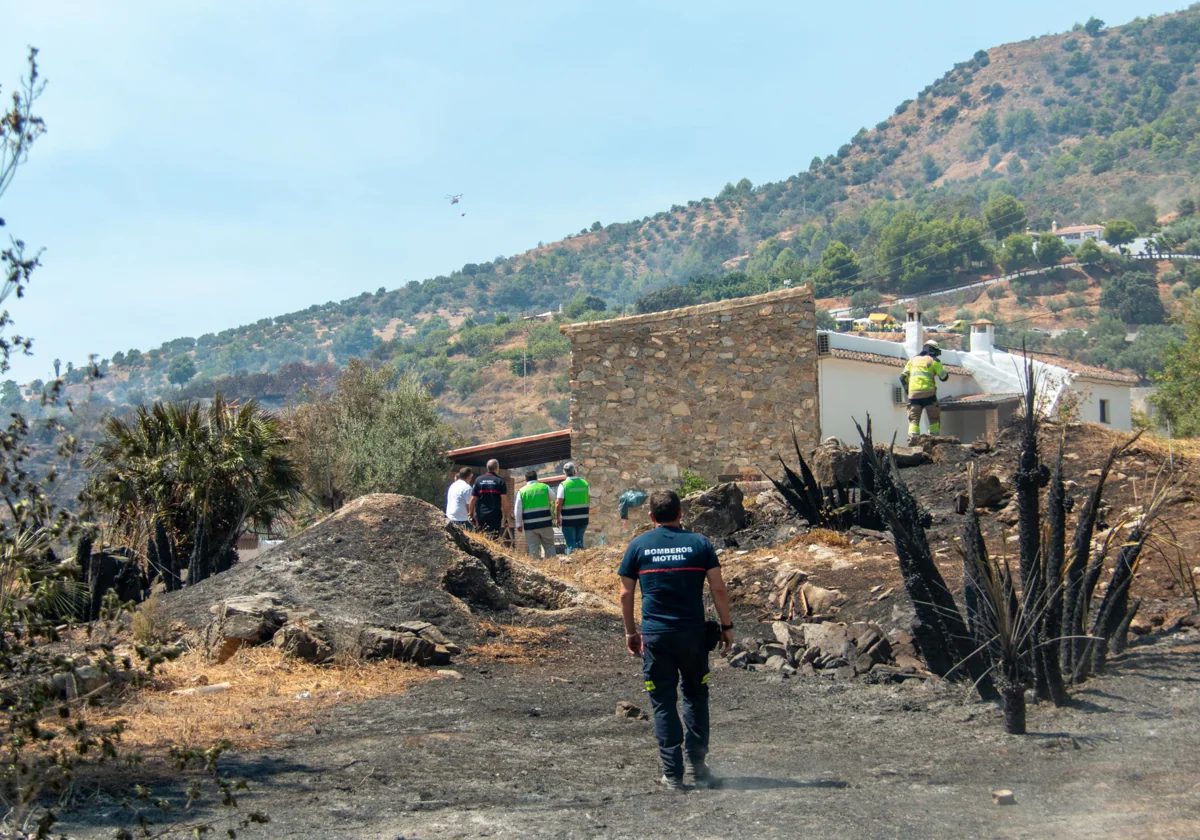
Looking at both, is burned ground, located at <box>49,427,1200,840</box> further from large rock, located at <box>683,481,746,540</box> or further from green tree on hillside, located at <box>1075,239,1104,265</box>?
green tree on hillside, located at <box>1075,239,1104,265</box>

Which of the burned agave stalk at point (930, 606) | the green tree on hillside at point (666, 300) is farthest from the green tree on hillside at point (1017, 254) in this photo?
the burned agave stalk at point (930, 606)

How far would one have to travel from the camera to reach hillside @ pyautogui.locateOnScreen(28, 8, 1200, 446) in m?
116

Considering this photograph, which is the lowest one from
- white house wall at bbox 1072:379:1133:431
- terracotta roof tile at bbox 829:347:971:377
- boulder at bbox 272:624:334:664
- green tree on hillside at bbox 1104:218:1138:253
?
boulder at bbox 272:624:334:664

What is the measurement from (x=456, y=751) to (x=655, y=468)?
43.7ft

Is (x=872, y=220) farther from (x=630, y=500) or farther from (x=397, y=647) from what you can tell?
(x=397, y=647)

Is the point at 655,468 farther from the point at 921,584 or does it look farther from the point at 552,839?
the point at 552,839

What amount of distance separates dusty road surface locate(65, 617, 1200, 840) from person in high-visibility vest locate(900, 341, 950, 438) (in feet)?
30.6

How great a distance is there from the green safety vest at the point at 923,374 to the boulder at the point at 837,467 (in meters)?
2.68

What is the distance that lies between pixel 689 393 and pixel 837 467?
200 inches

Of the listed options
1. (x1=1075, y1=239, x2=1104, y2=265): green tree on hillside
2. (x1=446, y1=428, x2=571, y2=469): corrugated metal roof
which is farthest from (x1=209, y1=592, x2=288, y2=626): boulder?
(x1=1075, y1=239, x2=1104, y2=265): green tree on hillside

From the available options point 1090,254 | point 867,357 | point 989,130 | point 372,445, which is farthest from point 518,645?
point 989,130

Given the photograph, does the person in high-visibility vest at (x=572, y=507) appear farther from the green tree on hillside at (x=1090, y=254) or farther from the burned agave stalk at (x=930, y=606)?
the green tree on hillside at (x=1090, y=254)

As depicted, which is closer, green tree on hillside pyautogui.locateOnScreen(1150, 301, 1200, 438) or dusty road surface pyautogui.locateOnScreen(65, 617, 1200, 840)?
dusty road surface pyautogui.locateOnScreen(65, 617, 1200, 840)

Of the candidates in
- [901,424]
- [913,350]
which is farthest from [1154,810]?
[913,350]
